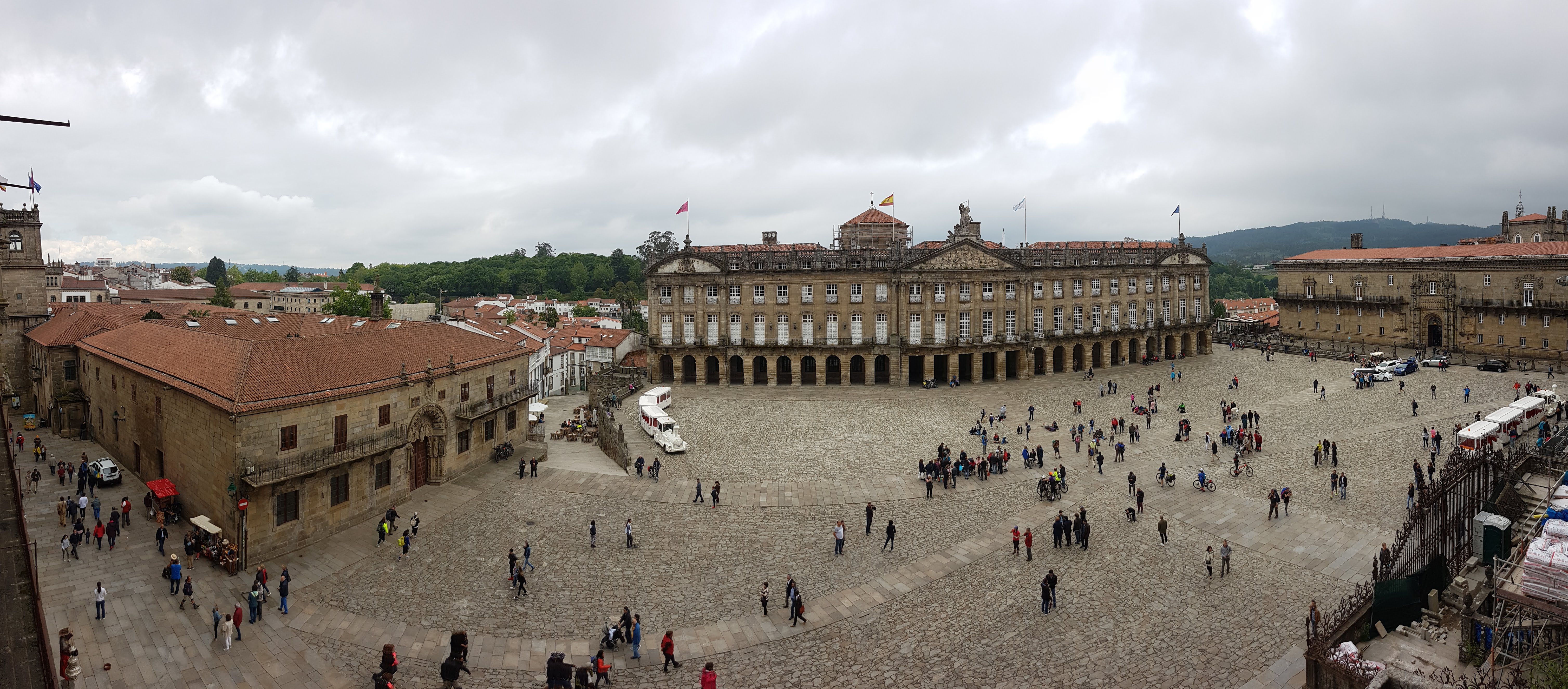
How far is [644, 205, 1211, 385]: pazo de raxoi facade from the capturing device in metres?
60.0

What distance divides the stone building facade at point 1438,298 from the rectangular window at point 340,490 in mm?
76608

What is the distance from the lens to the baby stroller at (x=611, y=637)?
62.6ft

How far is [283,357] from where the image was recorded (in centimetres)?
2788

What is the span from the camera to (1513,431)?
31.5m

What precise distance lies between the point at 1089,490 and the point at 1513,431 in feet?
61.8

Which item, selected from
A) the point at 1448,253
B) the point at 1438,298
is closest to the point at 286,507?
the point at 1438,298

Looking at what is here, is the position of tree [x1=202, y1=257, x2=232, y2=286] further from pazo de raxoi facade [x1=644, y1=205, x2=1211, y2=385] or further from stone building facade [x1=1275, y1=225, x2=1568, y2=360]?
stone building facade [x1=1275, y1=225, x2=1568, y2=360]

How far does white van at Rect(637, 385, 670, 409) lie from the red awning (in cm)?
2352

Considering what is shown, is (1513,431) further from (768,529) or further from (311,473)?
(311,473)

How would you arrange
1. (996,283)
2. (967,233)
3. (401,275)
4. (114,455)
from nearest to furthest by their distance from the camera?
(114,455), (996,283), (967,233), (401,275)

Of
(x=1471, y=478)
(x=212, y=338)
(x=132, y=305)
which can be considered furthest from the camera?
(x=132, y=305)

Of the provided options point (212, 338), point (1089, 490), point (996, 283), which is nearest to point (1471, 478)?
point (1089, 490)

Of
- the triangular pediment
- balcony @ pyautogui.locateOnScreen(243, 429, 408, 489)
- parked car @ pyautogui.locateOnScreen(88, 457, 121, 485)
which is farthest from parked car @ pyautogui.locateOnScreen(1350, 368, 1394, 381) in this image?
parked car @ pyautogui.locateOnScreen(88, 457, 121, 485)

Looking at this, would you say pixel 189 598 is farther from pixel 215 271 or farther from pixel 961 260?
pixel 215 271
